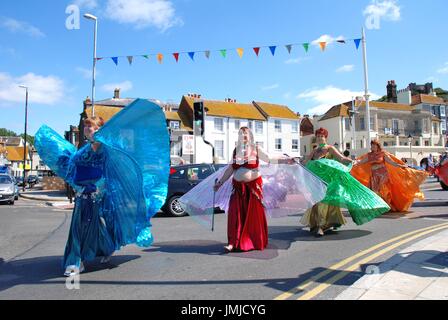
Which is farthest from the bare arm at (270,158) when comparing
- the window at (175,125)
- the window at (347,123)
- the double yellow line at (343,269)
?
the window at (347,123)

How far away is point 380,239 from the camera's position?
6.70 meters

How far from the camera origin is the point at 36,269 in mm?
5227

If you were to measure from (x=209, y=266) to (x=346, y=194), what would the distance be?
3014mm

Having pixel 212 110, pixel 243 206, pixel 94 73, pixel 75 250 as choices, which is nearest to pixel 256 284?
pixel 243 206

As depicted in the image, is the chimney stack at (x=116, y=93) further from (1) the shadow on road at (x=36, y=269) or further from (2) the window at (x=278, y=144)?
(1) the shadow on road at (x=36, y=269)

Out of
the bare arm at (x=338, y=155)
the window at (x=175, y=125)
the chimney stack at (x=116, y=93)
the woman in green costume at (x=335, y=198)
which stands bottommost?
the woman in green costume at (x=335, y=198)

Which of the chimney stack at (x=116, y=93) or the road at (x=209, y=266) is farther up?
the chimney stack at (x=116, y=93)

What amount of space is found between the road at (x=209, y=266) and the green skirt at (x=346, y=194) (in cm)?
48

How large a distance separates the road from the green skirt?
48 cm

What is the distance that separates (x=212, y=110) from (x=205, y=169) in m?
32.2

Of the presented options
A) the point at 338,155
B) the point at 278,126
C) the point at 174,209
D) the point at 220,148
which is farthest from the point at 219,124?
the point at 338,155

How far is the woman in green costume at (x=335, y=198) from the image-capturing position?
6.73m

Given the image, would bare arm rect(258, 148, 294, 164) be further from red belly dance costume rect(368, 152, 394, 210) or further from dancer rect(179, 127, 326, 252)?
red belly dance costume rect(368, 152, 394, 210)
